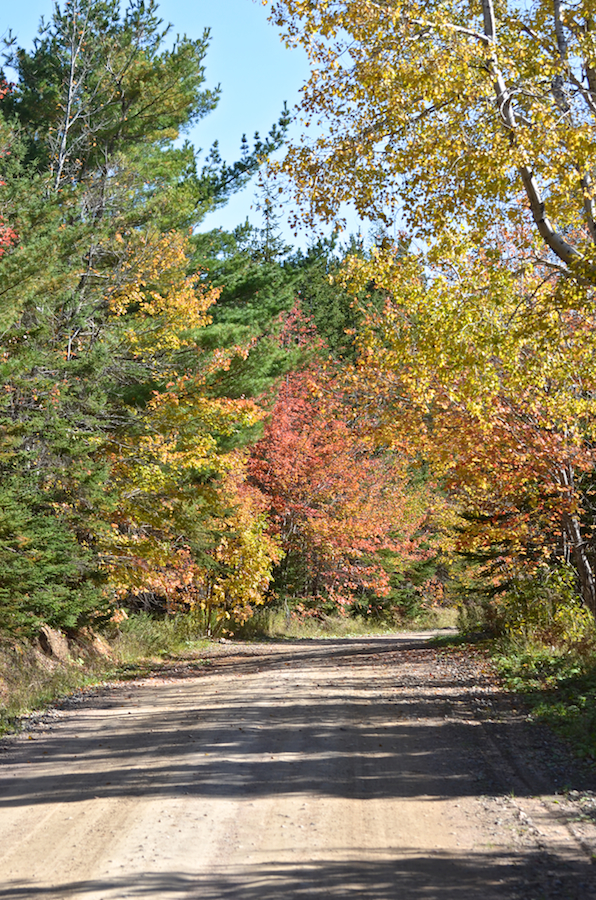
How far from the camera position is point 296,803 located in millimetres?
6129

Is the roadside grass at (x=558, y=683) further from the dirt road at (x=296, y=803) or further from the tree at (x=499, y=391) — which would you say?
the tree at (x=499, y=391)

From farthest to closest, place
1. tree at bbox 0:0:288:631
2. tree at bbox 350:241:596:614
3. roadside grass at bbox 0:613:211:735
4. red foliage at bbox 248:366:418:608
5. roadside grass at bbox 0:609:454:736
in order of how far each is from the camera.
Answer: red foliage at bbox 248:366:418:608, tree at bbox 0:0:288:631, roadside grass at bbox 0:609:454:736, roadside grass at bbox 0:613:211:735, tree at bbox 350:241:596:614

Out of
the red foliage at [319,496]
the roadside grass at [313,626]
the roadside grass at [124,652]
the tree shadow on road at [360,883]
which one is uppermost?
the red foliage at [319,496]

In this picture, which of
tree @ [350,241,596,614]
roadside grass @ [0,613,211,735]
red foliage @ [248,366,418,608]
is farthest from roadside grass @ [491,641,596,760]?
red foliage @ [248,366,418,608]

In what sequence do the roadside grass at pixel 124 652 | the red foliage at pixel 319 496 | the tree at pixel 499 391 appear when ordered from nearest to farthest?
1. the tree at pixel 499 391
2. the roadside grass at pixel 124 652
3. the red foliage at pixel 319 496

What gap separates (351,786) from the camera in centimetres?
658

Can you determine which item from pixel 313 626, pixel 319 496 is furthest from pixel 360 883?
pixel 313 626

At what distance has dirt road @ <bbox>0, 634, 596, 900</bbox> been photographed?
4.79m

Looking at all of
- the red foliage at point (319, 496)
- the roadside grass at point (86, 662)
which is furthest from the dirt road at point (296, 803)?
the red foliage at point (319, 496)

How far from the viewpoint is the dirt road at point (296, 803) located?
4.79m

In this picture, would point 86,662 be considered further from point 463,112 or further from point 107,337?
point 463,112

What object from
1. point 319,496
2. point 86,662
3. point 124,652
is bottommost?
point 124,652

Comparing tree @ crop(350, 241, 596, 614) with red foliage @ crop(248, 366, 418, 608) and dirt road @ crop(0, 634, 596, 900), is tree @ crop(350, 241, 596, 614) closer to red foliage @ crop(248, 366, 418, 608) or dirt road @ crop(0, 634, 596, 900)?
dirt road @ crop(0, 634, 596, 900)

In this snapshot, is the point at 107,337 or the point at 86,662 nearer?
the point at 86,662
